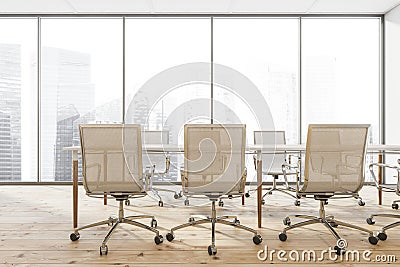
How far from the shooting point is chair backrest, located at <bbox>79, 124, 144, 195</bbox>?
2.94 m

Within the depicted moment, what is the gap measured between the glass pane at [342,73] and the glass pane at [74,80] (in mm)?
2964

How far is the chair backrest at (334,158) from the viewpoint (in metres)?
2.96

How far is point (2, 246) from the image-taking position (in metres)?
2.97

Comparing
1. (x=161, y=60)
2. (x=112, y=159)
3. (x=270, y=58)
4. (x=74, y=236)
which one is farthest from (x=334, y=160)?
(x=161, y=60)

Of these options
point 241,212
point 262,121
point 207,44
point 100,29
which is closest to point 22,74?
point 100,29

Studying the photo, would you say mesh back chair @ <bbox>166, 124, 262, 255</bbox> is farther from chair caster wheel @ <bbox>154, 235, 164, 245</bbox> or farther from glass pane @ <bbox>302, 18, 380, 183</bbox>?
glass pane @ <bbox>302, 18, 380, 183</bbox>

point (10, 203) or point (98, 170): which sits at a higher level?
point (98, 170)

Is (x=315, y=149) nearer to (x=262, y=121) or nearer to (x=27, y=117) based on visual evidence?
(x=262, y=121)

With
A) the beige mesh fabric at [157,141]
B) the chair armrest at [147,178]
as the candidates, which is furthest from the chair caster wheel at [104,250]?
the beige mesh fabric at [157,141]

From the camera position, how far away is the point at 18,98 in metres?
6.29

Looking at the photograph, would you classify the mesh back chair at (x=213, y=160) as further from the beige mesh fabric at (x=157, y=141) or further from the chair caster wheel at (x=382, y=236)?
the beige mesh fabric at (x=157, y=141)
